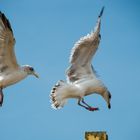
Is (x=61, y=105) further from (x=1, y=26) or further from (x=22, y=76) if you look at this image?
(x=1, y=26)

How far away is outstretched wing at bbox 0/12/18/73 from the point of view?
27.8ft

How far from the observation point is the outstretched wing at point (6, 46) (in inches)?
333

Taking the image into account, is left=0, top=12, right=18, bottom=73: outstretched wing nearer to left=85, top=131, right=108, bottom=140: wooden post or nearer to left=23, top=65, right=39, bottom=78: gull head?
left=23, top=65, right=39, bottom=78: gull head

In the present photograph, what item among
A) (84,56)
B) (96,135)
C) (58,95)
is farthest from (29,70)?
(96,135)

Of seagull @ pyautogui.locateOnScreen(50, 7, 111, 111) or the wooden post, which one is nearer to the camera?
the wooden post

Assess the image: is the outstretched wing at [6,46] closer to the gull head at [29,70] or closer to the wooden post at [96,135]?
the gull head at [29,70]

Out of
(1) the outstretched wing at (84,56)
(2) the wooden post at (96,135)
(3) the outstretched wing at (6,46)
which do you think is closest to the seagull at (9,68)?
(3) the outstretched wing at (6,46)

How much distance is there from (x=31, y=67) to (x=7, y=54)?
0.75 meters

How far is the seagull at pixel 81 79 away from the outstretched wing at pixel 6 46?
0.97 metres

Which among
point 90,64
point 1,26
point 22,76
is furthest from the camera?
point 90,64

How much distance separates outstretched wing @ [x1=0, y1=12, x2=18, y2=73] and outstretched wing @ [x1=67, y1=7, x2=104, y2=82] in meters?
1.23

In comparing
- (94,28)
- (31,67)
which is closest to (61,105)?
(31,67)

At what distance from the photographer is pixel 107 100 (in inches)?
403

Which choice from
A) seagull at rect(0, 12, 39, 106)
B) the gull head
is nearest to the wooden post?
seagull at rect(0, 12, 39, 106)
